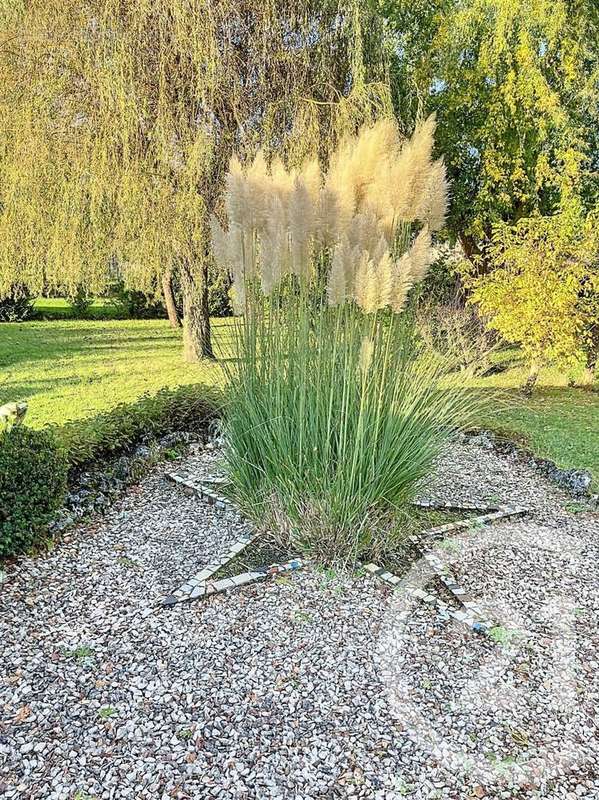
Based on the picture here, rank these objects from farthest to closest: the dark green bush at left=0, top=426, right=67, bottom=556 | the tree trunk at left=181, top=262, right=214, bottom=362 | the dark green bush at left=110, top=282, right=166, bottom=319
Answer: the dark green bush at left=110, top=282, right=166, bottom=319
the tree trunk at left=181, top=262, right=214, bottom=362
the dark green bush at left=0, top=426, right=67, bottom=556

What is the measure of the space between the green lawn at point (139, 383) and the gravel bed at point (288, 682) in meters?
1.18

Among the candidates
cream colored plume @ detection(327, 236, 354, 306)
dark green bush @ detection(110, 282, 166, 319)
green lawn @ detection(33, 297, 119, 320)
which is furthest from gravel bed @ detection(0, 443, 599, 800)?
dark green bush @ detection(110, 282, 166, 319)

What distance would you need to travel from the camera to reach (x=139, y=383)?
7.31 m

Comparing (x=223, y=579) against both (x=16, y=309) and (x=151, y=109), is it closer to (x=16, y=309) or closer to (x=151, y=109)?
(x=151, y=109)

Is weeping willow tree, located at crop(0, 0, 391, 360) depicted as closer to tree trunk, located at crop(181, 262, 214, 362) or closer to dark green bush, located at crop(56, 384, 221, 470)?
tree trunk, located at crop(181, 262, 214, 362)

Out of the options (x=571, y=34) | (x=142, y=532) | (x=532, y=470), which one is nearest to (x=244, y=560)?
(x=142, y=532)

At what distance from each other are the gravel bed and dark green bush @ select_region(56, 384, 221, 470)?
0.62 metres

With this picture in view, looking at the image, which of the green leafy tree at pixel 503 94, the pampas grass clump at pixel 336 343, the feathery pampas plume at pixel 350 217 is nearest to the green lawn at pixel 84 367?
the pampas grass clump at pixel 336 343

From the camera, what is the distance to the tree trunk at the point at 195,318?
7781 millimetres

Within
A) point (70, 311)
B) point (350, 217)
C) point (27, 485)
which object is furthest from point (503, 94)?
point (70, 311)

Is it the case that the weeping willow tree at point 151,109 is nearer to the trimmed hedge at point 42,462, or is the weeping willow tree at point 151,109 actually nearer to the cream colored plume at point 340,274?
the trimmed hedge at point 42,462

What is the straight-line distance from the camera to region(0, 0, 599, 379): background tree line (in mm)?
→ 6297

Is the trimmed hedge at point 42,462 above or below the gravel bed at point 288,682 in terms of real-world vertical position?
above

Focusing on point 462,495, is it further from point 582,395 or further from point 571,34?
point 571,34
